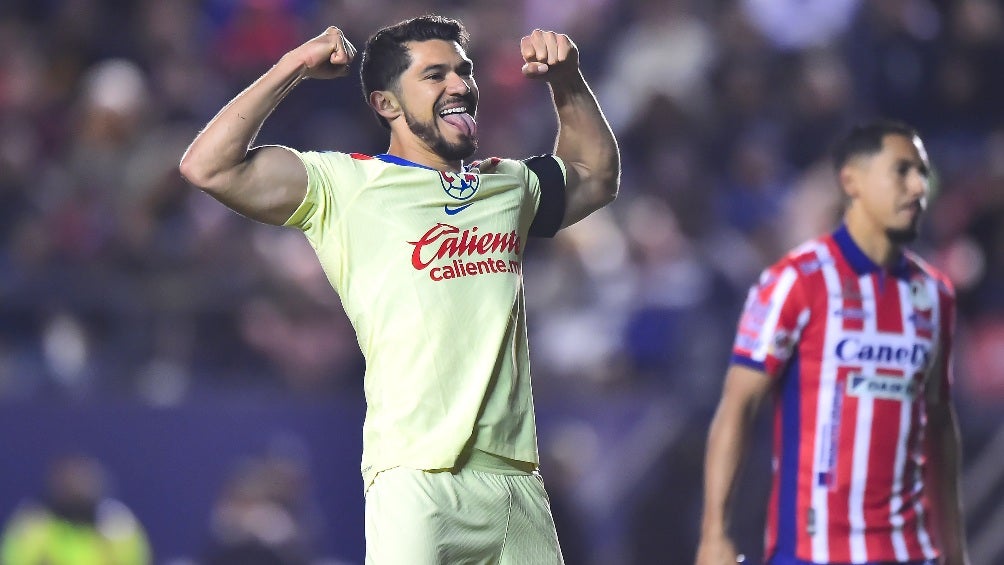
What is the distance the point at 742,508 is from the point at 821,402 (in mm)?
2780

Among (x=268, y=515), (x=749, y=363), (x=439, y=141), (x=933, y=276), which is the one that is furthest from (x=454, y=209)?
(x=268, y=515)

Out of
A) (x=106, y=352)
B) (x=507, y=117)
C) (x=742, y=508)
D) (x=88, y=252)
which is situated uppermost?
(x=507, y=117)

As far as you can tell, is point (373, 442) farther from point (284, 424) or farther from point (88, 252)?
point (88, 252)

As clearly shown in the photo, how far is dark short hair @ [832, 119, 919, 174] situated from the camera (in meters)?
5.32

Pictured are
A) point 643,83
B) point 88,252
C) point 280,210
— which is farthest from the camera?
point 643,83

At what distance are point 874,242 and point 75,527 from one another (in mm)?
4988

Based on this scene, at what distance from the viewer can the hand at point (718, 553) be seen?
4.87 meters

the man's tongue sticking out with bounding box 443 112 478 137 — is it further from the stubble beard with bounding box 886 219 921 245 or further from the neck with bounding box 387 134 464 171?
the stubble beard with bounding box 886 219 921 245

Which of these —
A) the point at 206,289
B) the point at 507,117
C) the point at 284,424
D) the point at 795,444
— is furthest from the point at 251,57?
the point at 795,444

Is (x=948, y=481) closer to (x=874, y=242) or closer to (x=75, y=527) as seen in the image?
(x=874, y=242)

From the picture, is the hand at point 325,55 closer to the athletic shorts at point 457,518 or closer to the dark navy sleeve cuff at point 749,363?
the athletic shorts at point 457,518

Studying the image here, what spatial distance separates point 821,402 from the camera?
16.6ft

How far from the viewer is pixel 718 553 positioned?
4.87m

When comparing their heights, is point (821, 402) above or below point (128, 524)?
above
